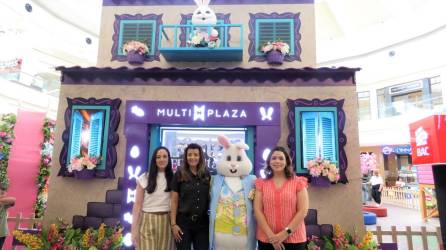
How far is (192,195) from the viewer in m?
3.22

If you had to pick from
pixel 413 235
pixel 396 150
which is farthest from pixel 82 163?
pixel 396 150

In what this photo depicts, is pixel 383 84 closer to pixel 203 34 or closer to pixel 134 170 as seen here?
pixel 203 34

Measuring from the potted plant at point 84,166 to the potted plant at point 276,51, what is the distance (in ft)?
11.3

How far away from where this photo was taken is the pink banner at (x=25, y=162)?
18.5ft

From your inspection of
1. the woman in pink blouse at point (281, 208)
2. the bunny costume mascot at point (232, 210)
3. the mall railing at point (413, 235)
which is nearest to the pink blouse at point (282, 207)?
the woman in pink blouse at point (281, 208)

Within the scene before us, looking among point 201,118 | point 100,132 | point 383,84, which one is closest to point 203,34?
point 201,118

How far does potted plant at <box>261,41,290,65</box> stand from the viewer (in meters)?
5.50

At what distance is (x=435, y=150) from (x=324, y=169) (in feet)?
5.44

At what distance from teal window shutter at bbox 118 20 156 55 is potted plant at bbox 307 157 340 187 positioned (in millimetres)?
3679

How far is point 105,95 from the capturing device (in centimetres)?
511

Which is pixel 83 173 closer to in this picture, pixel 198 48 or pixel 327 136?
pixel 198 48

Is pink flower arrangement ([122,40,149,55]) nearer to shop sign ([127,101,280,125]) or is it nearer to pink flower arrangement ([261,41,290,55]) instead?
shop sign ([127,101,280,125])

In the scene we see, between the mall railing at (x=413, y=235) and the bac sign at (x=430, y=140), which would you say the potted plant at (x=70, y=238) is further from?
the bac sign at (x=430, y=140)

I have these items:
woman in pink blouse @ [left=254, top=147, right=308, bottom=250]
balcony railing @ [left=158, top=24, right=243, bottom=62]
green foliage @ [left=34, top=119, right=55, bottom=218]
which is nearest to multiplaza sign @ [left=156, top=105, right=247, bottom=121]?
balcony railing @ [left=158, top=24, right=243, bottom=62]
